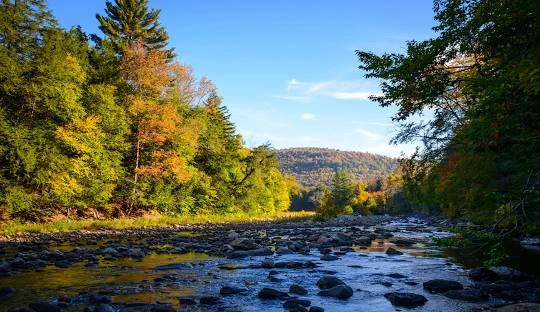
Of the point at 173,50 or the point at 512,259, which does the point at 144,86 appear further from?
the point at 512,259

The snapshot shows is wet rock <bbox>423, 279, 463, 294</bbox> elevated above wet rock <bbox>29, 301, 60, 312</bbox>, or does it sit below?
above

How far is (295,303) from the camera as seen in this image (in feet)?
25.6

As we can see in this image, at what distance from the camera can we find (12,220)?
83.7 ft

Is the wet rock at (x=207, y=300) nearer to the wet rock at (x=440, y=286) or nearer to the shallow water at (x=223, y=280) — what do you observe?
the shallow water at (x=223, y=280)

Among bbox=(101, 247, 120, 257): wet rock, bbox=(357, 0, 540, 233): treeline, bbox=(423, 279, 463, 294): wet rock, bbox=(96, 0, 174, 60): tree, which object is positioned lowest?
bbox=(101, 247, 120, 257): wet rock

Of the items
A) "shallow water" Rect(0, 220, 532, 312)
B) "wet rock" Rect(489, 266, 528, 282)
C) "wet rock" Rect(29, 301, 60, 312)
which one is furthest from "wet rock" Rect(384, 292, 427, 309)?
"wet rock" Rect(29, 301, 60, 312)

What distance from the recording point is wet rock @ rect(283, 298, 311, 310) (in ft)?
25.0

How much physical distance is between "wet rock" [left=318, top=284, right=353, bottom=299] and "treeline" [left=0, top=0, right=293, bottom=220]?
23051 millimetres

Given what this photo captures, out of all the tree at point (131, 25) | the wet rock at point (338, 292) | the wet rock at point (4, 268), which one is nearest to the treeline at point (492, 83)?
the wet rock at point (338, 292)

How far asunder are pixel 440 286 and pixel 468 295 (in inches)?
35.9

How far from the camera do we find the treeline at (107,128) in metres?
26.8

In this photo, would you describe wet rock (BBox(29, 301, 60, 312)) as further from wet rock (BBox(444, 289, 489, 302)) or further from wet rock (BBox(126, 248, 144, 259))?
wet rock (BBox(444, 289, 489, 302))

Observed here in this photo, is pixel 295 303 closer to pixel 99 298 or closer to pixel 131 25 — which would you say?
pixel 99 298

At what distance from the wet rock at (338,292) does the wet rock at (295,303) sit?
0.95m
